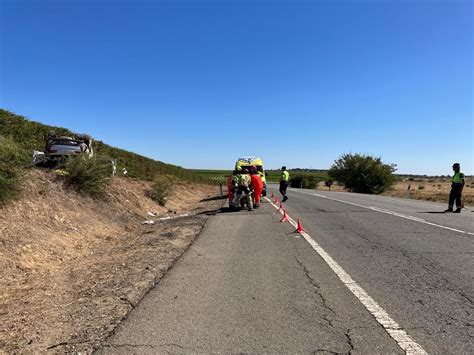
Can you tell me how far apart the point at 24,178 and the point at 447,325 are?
1004 cm

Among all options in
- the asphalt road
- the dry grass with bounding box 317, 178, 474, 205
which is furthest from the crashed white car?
the dry grass with bounding box 317, 178, 474, 205

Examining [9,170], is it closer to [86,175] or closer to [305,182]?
[86,175]

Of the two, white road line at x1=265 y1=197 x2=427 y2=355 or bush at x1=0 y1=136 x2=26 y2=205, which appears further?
bush at x1=0 y1=136 x2=26 y2=205

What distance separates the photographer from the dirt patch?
184 inches

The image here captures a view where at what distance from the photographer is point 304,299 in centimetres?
548

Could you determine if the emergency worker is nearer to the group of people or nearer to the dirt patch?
A: the group of people

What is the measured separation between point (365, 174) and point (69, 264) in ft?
184

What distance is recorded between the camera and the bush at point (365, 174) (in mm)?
59344

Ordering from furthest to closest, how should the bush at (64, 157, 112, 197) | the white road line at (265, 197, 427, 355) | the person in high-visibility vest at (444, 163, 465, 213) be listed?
the person in high-visibility vest at (444, 163, 465, 213), the bush at (64, 157, 112, 197), the white road line at (265, 197, 427, 355)

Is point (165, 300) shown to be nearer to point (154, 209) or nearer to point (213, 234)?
point (213, 234)

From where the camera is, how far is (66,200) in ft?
41.3

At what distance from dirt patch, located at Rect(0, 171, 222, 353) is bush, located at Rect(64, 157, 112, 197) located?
18.5 inches

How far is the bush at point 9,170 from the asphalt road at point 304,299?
13.7ft

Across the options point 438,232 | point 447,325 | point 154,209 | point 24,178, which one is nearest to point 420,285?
point 447,325
